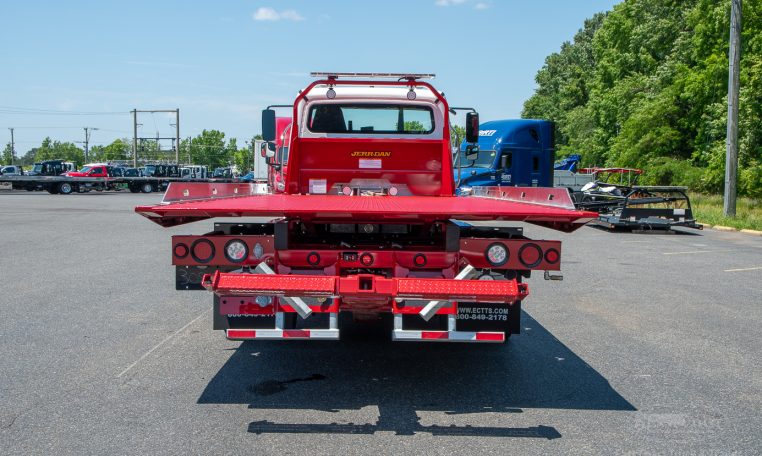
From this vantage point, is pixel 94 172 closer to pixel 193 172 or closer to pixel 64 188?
pixel 64 188

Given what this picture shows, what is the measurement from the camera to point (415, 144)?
8031mm

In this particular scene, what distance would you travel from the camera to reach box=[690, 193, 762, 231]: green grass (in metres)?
21.4

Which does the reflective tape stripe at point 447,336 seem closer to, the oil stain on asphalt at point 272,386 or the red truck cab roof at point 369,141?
the oil stain on asphalt at point 272,386

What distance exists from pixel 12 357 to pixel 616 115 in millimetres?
53126

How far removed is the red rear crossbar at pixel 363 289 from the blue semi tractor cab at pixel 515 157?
1876 centimetres

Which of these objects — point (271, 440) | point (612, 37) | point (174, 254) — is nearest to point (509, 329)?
point (271, 440)

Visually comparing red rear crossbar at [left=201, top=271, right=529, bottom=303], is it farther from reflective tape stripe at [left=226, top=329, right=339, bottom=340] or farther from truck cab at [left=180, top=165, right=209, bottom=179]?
truck cab at [left=180, top=165, right=209, bottom=179]

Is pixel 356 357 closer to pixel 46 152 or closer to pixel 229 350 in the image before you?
pixel 229 350

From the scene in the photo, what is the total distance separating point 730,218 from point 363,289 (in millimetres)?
21131

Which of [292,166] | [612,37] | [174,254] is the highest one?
[612,37]

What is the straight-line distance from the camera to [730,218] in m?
22.5

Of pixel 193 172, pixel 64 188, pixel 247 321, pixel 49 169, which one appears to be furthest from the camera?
pixel 193 172

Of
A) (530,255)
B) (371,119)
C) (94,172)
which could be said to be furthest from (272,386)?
(94,172)

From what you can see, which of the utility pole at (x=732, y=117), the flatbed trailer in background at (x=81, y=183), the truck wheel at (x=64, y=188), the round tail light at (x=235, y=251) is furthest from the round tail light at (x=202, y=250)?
the truck wheel at (x=64, y=188)
